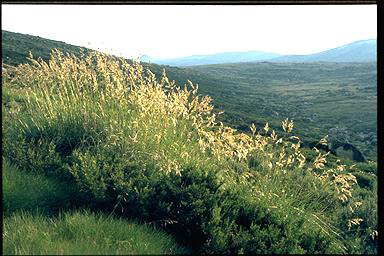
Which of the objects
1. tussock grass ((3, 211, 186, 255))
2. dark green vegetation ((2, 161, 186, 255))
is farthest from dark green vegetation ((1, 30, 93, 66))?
tussock grass ((3, 211, 186, 255))

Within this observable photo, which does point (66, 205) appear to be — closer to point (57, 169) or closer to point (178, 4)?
point (57, 169)

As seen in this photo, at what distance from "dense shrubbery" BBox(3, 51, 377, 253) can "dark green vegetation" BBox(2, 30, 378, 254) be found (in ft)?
0.05

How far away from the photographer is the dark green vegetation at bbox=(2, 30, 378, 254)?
5047mm

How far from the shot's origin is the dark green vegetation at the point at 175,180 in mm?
5047

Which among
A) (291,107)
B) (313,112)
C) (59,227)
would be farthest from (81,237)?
(291,107)

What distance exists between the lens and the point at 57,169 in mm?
5848

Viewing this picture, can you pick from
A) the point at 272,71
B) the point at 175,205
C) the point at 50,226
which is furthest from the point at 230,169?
the point at 272,71

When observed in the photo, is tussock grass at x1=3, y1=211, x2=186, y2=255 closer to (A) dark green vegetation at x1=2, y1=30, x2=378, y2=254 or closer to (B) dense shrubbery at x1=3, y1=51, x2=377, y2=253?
(A) dark green vegetation at x1=2, y1=30, x2=378, y2=254

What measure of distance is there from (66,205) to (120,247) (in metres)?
1.49

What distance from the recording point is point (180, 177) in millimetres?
5633

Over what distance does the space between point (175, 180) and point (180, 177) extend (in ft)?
0.48

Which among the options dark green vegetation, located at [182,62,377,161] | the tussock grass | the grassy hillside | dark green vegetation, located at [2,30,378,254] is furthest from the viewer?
dark green vegetation, located at [182,62,377,161]

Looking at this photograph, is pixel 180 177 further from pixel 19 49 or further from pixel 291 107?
pixel 291 107

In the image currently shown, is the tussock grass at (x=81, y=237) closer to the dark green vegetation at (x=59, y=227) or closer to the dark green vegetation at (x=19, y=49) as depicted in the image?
the dark green vegetation at (x=59, y=227)
